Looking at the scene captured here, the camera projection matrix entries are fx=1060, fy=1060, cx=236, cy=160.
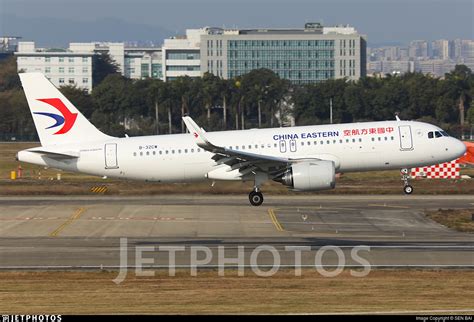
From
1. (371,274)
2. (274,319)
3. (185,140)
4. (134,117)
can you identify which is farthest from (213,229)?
(134,117)

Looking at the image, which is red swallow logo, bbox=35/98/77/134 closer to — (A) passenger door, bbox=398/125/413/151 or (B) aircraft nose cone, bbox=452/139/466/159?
(A) passenger door, bbox=398/125/413/151

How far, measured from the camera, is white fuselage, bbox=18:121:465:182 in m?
50.9

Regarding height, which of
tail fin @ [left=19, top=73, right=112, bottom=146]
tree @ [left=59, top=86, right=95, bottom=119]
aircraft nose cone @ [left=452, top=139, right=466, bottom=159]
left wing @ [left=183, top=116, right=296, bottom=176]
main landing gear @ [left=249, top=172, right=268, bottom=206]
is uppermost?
tree @ [left=59, top=86, right=95, bottom=119]

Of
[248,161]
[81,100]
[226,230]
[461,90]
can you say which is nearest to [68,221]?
[226,230]

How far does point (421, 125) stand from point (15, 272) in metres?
23.0

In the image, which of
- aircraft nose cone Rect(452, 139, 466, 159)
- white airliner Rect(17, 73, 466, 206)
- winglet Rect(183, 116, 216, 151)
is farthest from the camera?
aircraft nose cone Rect(452, 139, 466, 159)

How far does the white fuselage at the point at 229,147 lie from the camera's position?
5091 cm

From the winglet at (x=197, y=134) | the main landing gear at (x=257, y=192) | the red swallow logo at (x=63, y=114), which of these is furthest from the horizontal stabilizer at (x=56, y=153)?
the main landing gear at (x=257, y=192)

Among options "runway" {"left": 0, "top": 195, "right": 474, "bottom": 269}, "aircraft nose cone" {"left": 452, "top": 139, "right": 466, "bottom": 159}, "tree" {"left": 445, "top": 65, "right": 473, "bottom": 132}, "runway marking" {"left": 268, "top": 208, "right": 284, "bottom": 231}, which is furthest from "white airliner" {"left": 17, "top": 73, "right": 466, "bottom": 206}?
"tree" {"left": 445, "top": 65, "right": 473, "bottom": 132}

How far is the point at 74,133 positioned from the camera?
52688 millimetres

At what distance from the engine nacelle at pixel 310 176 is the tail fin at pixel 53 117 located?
401 inches

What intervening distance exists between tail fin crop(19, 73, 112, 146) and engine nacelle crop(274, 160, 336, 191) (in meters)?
10.2

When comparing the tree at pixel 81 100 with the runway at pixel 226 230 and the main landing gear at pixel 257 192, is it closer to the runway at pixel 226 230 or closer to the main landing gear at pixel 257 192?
the runway at pixel 226 230

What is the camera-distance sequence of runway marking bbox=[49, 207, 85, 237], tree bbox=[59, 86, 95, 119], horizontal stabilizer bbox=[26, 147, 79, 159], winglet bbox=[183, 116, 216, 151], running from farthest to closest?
tree bbox=[59, 86, 95, 119] < runway marking bbox=[49, 207, 85, 237] < horizontal stabilizer bbox=[26, 147, 79, 159] < winglet bbox=[183, 116, 216, 151]
